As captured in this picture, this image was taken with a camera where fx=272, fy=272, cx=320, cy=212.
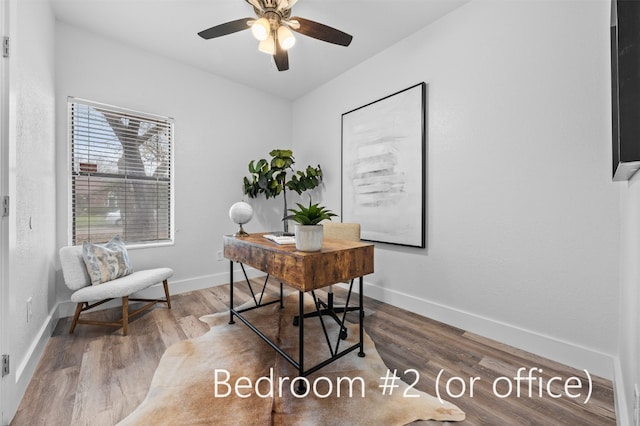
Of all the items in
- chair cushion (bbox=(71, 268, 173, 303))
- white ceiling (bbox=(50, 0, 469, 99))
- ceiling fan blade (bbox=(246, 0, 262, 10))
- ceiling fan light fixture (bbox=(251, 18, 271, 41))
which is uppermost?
white ceiling (bbox=(50, 0, 469, 99))

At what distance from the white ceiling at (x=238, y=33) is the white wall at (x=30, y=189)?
45cm

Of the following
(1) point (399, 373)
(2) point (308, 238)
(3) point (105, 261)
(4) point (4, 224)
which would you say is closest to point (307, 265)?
(2) point (308, 238)

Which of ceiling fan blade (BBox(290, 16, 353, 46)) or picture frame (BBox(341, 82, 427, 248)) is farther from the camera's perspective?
picture frame (BBox(341, 82, 427, 248))

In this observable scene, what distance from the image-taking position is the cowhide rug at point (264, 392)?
138 cm

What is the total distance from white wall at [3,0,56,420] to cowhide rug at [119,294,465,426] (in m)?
0.73

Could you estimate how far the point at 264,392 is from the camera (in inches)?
62.2

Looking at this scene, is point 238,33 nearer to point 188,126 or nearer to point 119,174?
point 188,126

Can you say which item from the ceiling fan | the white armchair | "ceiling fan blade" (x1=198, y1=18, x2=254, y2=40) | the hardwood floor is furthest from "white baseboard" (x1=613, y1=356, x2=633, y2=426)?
the white armchair

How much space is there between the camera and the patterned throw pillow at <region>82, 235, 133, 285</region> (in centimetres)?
235

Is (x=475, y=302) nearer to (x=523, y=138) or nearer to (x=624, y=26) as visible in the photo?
(x=523, y=138)

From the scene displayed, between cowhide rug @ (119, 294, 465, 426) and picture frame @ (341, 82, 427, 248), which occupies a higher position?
picture frame @ (341, 82, 427, 248)

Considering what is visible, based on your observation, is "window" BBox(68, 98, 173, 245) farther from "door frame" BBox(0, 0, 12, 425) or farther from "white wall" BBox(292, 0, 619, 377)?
"white wall" BBox(292, 0, 619, 377)

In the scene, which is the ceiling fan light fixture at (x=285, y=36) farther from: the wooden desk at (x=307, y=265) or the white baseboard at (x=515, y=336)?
the white baseboard at (x=515, y=336)

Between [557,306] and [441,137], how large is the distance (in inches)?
62.0
